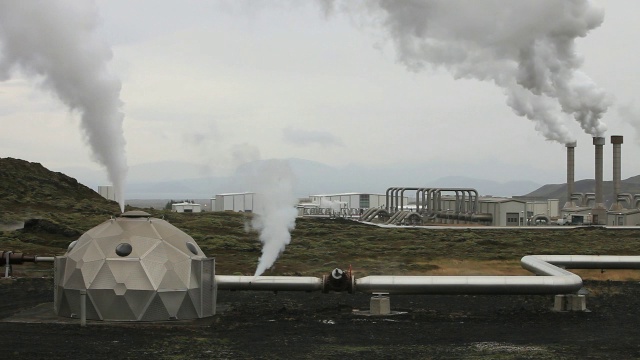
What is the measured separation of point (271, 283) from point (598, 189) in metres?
108

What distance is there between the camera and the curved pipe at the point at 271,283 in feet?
109

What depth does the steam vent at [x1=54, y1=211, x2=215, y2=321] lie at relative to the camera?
98.3 ft

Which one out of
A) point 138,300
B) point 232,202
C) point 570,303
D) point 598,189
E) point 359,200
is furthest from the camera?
point 359,200

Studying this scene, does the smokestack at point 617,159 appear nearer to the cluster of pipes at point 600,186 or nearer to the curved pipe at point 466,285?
the cluster of pipes at point 600,186

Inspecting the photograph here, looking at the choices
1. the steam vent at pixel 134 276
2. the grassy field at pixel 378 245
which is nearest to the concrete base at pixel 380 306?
the steam vent at pixel 134 276

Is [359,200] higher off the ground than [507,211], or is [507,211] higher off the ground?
[359,200]

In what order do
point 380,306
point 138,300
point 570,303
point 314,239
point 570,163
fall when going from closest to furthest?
point 138,300 < point 380,306 < point 570,303 < point 314,239 < point 570,163

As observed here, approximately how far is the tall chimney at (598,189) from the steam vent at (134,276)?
101 m

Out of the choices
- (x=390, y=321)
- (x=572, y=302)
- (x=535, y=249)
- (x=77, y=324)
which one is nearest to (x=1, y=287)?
(x=77, y=324)

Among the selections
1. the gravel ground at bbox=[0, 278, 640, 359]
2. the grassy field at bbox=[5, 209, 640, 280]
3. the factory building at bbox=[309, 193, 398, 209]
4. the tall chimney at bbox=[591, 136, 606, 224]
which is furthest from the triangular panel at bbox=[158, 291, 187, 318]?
the factory building at bbox=[309, 193, 398, 209]

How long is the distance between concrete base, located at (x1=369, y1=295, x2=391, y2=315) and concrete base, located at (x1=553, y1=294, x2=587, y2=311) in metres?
8.12

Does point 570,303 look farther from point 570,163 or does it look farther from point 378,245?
point 570,163

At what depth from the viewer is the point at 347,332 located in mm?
29516

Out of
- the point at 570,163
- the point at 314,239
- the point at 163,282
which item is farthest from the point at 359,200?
the point at 163,282
